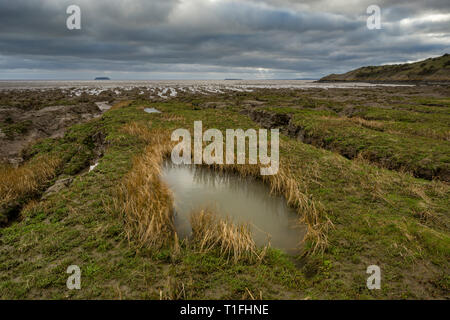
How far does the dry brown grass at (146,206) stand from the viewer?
26.1 feet

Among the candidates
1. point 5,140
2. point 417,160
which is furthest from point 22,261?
point 5,140

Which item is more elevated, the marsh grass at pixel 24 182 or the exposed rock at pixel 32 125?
the exposed rock at pixel 32 125

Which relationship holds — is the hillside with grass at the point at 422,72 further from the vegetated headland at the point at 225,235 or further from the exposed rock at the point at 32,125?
the exposed rock at the point at 32,125

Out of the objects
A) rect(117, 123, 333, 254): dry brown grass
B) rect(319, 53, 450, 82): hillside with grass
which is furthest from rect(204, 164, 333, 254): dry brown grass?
rect(319, 53, 450, 82): hillside with grass

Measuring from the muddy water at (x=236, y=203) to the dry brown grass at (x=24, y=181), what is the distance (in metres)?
7.01

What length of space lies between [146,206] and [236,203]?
450 centimetres

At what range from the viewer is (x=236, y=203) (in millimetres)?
11727

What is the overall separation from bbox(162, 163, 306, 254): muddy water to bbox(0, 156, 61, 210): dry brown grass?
701 centimetres

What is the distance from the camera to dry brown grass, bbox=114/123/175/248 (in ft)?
26.1

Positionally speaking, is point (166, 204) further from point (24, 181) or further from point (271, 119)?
point (271, 119)

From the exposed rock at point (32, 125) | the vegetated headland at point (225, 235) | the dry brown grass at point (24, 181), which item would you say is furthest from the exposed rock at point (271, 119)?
the exposed rock at point (32, 125)

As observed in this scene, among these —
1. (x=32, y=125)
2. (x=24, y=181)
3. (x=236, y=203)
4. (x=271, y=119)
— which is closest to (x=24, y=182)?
(x=24, y=181)

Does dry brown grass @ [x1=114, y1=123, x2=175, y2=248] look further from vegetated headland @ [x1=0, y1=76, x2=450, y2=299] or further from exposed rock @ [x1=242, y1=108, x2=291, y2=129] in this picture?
exposed rock @ [x1=242, y1=108, x2=291, y2=129]
